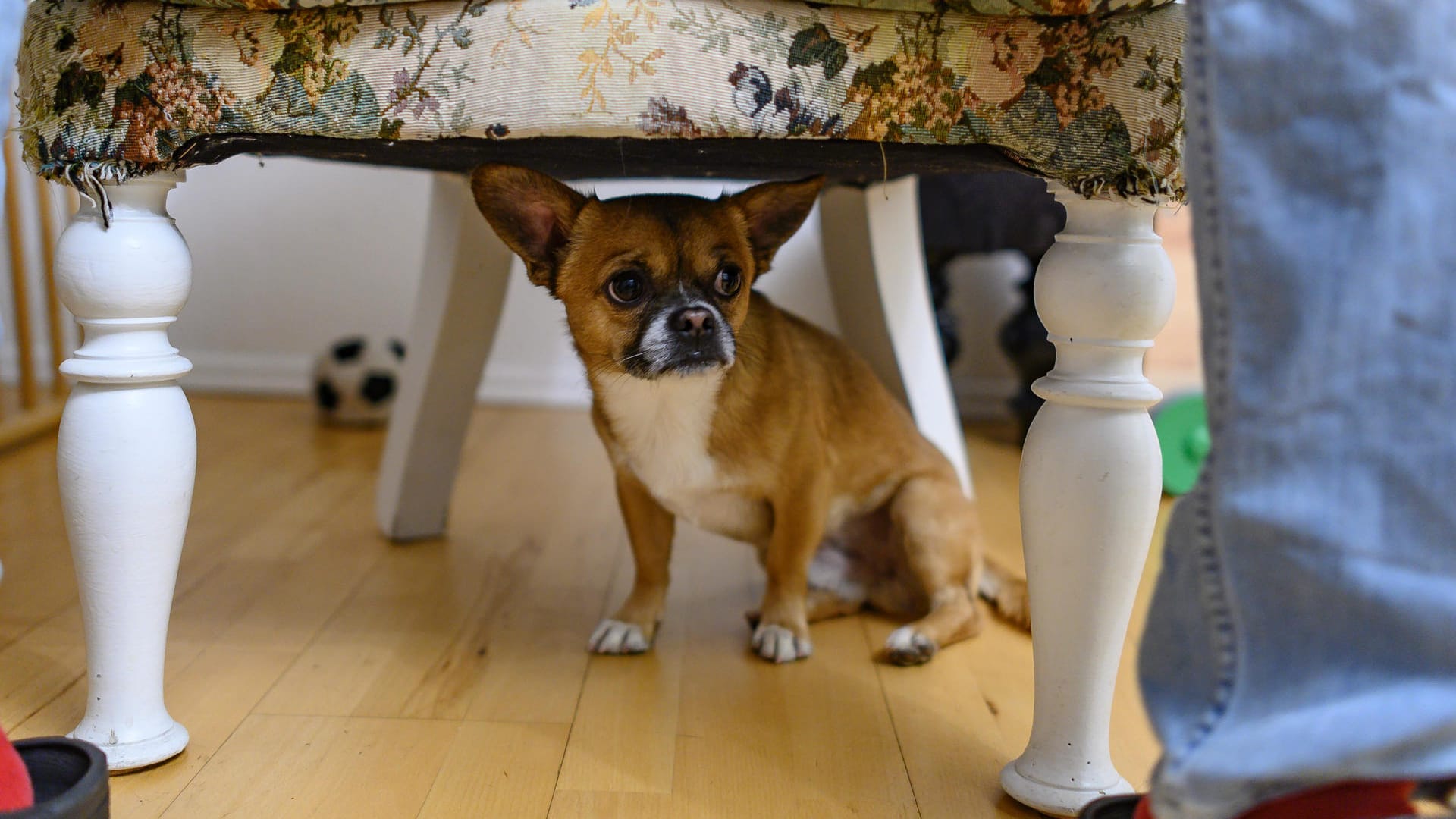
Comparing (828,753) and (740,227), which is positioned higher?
(740,227)

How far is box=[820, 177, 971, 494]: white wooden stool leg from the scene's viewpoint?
1780 mm

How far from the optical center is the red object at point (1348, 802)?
63 centimetres

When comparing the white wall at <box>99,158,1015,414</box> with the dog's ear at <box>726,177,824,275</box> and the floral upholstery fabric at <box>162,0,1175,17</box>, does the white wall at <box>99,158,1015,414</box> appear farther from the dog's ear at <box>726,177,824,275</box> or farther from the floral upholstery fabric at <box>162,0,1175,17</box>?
the floral upholstery fabric at <box>162,0,1175,17</box>

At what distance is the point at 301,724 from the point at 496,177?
62 cm

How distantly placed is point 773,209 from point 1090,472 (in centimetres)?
63

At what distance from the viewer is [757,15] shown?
0.93 m

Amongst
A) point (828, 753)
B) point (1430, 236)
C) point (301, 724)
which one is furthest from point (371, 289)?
point (1430, 236)

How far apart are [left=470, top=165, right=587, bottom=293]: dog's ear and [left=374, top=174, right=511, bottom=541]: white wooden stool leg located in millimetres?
292

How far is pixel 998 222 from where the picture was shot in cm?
248

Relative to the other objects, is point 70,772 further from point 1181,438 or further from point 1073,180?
point 1181,438

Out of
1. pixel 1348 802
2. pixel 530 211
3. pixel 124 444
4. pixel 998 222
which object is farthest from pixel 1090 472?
pixel 998 222

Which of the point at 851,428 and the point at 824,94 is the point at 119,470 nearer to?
the point at 824,94

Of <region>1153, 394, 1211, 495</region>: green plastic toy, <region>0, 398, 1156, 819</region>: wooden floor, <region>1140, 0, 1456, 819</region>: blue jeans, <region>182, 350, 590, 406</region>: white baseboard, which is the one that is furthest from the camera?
<region>182, 350, 590, 406</region>: white baseboard

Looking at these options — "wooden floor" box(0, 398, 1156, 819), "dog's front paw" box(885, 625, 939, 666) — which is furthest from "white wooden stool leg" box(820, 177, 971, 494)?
"dog's front paw" box(885, 625, 939, 666)
